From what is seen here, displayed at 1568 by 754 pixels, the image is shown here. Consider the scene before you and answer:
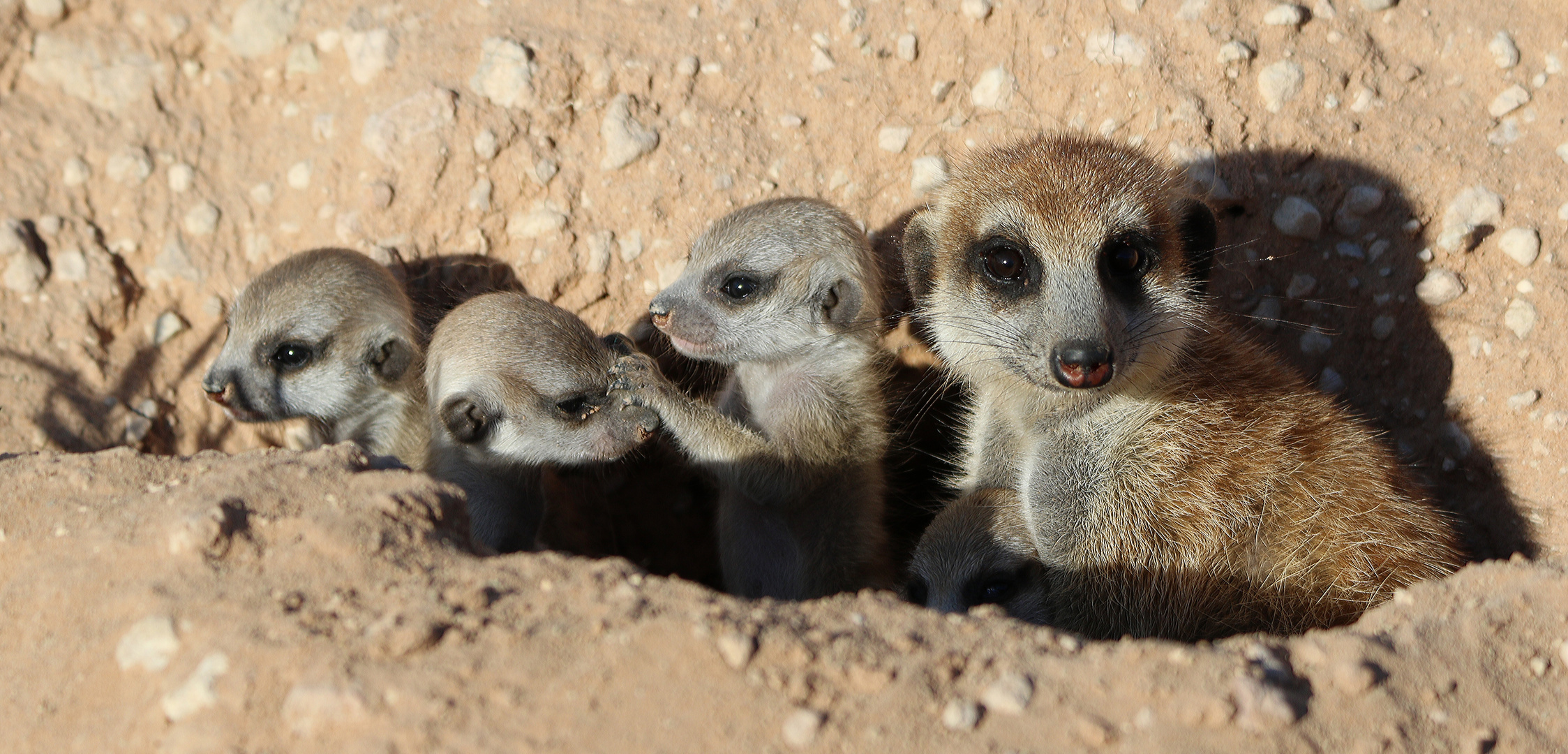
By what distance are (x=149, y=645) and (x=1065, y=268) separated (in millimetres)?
2581

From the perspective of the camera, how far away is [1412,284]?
4207 millimetres

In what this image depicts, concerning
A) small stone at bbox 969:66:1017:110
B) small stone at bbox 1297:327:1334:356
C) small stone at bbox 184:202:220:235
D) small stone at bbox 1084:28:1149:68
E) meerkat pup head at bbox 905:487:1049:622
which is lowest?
meerkat pup head at bbox 905:487:1049:622

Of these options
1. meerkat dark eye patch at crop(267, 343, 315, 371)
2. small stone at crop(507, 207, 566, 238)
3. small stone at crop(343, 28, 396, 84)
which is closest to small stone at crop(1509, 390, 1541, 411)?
small stone at crop(507, 207, 566, 238)

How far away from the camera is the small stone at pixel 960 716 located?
6.27 feet

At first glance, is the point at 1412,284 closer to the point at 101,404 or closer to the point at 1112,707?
the point at 1112,707

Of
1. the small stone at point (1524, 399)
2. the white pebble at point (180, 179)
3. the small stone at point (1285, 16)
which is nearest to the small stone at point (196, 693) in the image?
the white pebble at point (180, 179)

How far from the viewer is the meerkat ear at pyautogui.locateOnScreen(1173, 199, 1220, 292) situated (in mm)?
3414

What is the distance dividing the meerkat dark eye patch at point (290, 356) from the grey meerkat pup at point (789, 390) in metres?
1.36

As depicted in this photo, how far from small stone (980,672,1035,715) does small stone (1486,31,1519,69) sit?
3.90 meters

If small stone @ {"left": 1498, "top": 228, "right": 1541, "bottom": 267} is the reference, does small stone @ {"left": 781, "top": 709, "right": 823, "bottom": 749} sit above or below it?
above

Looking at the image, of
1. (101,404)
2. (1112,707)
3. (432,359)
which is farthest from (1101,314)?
(101,404)

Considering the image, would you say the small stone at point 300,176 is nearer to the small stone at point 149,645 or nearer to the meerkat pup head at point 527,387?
the meerkat pup head at point 527,387

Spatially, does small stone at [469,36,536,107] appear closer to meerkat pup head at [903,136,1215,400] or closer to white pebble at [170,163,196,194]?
white pebble at [170,163,196,194]

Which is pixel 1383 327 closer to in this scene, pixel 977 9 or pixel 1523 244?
pixel 1523 244
